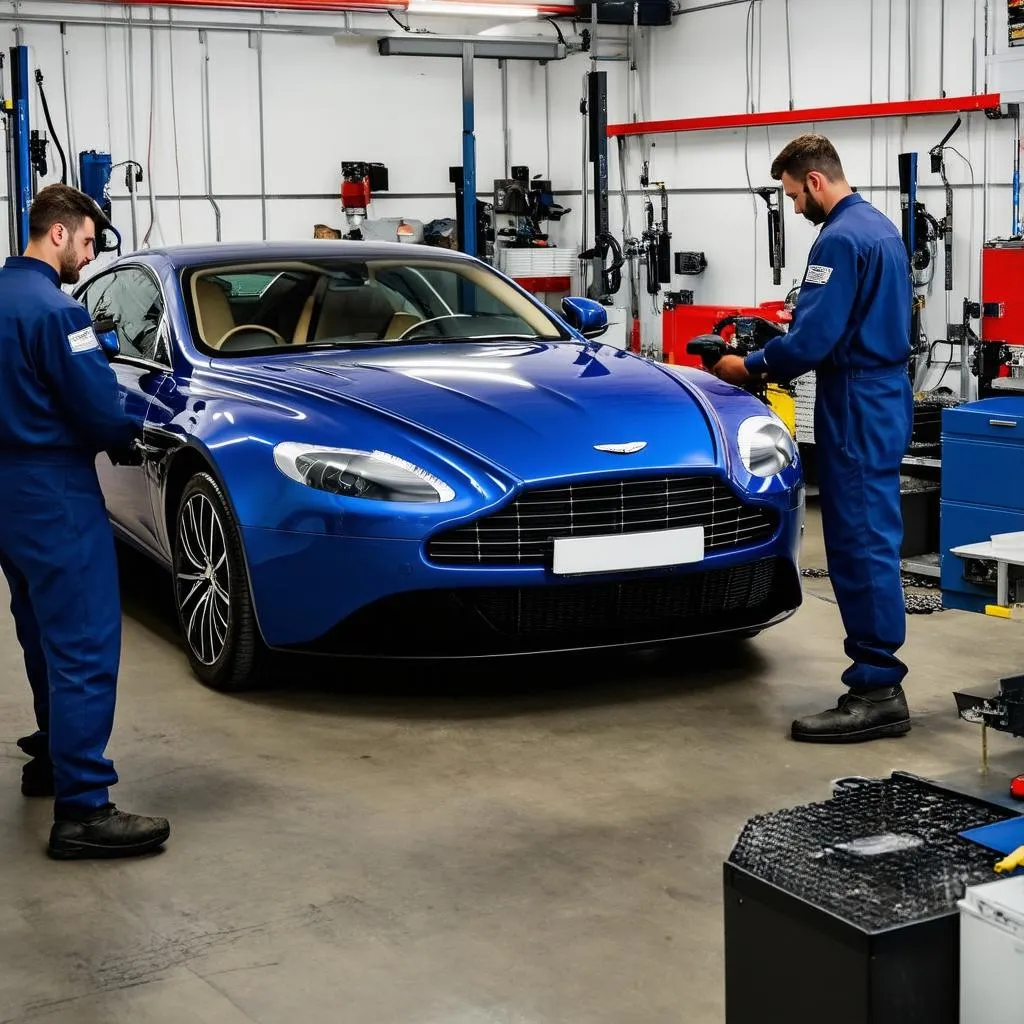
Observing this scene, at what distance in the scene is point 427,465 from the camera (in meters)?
4.28

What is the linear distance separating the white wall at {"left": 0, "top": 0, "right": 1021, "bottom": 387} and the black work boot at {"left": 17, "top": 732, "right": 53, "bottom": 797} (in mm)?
8037

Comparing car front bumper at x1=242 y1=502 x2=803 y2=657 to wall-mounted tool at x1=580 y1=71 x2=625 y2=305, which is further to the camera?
wall-mounted tool at x1=580 y1=71 x2=625 y2=305

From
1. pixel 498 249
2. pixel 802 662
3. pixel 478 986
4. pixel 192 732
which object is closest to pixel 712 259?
pixel 498 249

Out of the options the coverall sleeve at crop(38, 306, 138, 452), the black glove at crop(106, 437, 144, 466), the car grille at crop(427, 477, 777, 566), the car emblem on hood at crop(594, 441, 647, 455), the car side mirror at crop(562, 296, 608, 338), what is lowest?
the car grille at crop(427, 477, 777, 566)

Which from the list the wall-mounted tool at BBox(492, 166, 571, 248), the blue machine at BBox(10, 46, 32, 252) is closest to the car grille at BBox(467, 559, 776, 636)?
the blue machine at BBox(10, 46, 32, 252)

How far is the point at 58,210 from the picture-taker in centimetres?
345

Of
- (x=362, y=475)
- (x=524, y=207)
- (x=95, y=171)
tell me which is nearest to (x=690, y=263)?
(x=524, y=207)

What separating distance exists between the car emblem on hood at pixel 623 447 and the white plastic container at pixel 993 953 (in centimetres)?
247

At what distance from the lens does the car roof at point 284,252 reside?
18.3 ft

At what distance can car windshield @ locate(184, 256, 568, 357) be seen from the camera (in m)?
5.36

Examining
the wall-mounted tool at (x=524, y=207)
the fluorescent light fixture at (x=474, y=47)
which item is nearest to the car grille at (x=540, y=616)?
the fluorescent light fixture at (x=474, y=47)

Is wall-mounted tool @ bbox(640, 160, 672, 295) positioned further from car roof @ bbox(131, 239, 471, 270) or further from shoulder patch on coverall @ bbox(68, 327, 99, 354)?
shoulder patch on coverall @ bbox(68, 327, 99, 354)

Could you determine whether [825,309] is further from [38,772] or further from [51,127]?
[51,127]

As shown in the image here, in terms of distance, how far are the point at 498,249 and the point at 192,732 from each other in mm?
10823
